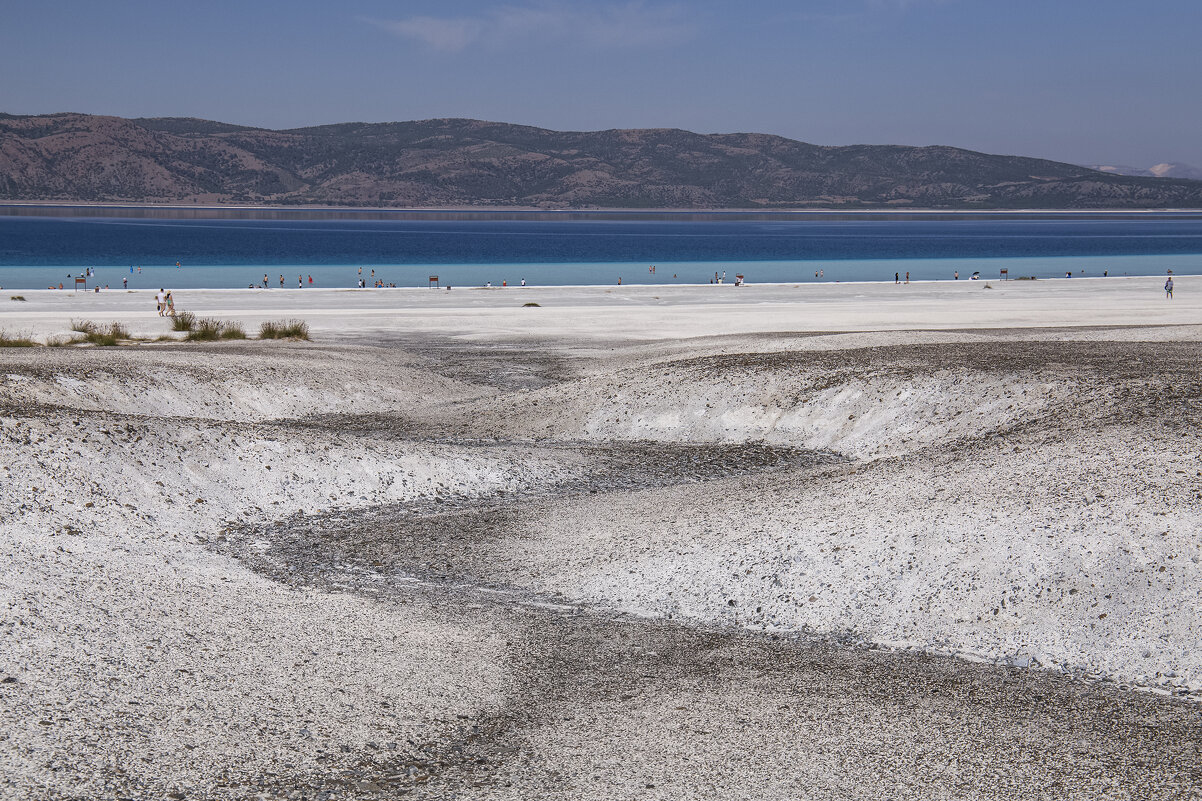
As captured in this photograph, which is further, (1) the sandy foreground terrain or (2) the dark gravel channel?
(1) the sandy foreground terrain

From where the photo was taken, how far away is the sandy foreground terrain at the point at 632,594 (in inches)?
301

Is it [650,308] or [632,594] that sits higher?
[650,308]

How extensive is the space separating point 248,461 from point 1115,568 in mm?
11101

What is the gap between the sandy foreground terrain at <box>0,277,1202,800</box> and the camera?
7.65m

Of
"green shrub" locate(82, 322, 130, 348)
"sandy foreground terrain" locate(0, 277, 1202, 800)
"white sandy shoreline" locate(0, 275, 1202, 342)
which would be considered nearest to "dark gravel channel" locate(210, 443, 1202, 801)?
"sandy foreground terrain" locate(0, 277, 1202, 800)

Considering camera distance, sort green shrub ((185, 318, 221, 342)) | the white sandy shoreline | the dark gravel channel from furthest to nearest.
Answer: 1. the white sandy shoreline
2. green shrub ((185, 318, 221, 342))
3. the dark gravel channel

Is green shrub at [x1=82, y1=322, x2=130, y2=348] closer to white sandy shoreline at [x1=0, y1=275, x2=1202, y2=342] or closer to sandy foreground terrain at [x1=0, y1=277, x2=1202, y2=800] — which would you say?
white sandy shoreline at [x1=0, y1=275, x2=1202, y2=342]

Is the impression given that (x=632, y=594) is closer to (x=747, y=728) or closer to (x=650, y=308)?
(x=747, y=728)

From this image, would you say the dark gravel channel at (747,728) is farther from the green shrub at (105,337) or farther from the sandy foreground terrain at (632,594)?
the green shrub at (105,337)

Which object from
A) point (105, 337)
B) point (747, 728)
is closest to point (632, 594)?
point (747, 728)

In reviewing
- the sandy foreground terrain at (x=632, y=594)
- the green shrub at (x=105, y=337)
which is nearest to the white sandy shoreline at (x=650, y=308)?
the green shrub at (x=105, y=337)

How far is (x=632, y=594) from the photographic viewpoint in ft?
37.6

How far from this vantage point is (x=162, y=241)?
509 ft

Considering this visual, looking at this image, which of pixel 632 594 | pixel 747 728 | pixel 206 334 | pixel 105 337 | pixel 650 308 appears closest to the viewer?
pixel 747 728
